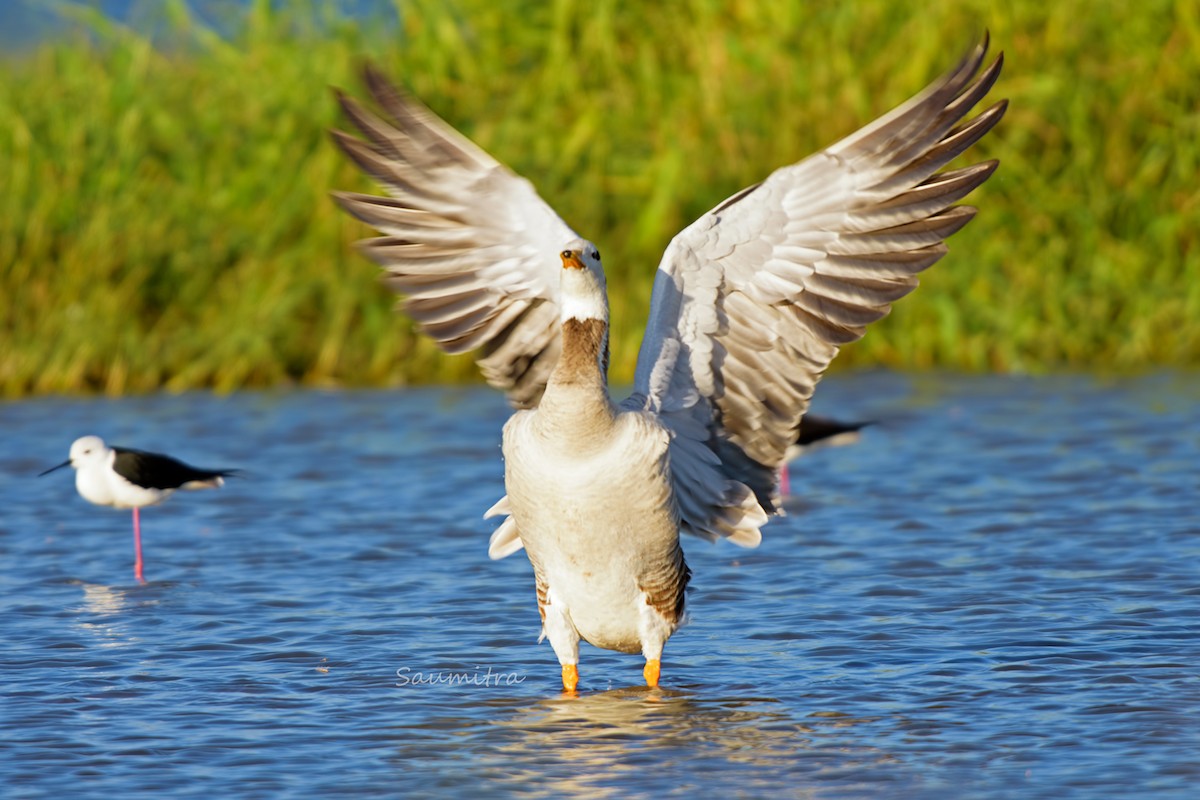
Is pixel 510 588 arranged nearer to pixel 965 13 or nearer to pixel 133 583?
pixel 133 583

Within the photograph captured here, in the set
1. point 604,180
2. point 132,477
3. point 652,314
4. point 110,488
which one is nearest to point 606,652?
point 652,314

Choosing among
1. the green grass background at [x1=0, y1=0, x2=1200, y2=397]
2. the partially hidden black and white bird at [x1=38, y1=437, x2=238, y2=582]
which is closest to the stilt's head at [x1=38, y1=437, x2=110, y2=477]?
the partially hidden black and white bird at [x1=38, y1=437, x2=238, y2=582]

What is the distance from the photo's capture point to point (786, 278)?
6594 mm

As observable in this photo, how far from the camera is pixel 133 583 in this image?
29.3 feet

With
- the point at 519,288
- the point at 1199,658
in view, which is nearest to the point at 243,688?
the point at 519,288

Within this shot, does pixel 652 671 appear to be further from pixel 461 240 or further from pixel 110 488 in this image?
pixel 110 488

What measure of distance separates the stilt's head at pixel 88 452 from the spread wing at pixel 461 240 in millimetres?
3365

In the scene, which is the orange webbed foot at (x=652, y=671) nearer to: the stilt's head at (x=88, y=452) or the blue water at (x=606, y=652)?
the blue water at (x=606, y=652)

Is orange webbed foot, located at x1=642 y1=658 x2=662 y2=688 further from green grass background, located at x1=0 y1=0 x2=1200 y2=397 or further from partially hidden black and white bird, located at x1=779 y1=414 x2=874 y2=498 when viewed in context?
green grass background, located at x1=0 y1=0 x2=1200 y2=397

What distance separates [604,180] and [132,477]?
5250mm

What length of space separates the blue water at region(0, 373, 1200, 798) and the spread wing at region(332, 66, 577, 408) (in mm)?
1234

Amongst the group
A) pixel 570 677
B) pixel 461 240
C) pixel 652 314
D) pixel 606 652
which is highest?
pixel 461 240

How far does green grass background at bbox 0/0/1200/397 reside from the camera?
13289 mm

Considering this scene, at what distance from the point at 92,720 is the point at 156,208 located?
24.6 feet
